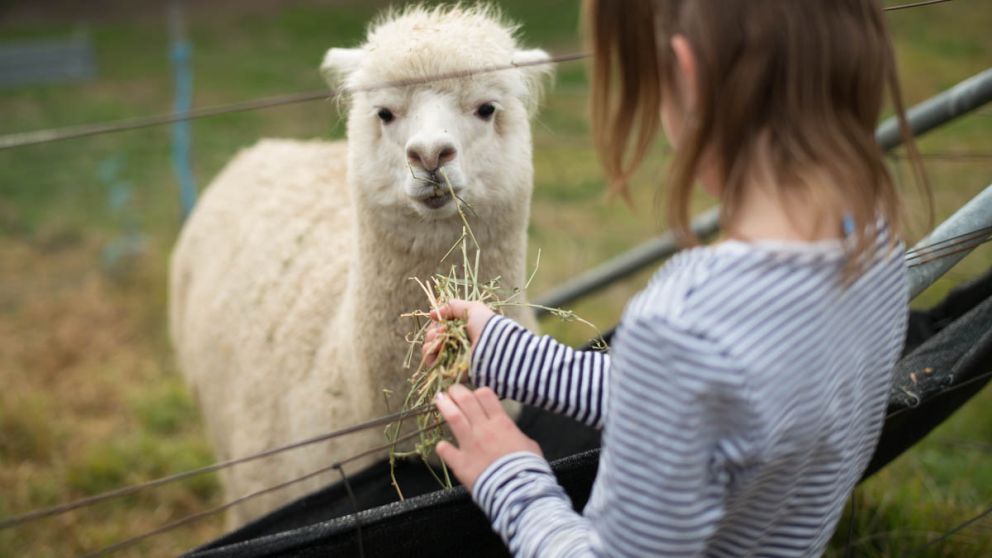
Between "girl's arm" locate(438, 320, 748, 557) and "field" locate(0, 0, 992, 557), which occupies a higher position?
"girl's arm" locate(438, 320, 748, 557)

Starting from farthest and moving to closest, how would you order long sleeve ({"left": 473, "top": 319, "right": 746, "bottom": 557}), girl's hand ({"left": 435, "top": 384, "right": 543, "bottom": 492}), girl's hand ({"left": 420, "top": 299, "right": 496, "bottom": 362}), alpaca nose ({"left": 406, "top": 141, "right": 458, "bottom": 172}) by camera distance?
alpaca nose ({"left": 406, "top": 141, "right": 458, "bottom": 172}), girl's hand ({"left": 420, "top": 299, "right": 496, "bottom": 362}), girl's hand ({"left": 435, "top": 384, "right": 543, "bottom": 492}), long sleeve ({"left": 473, "top": 319, "right": 746, "bottom": 557})

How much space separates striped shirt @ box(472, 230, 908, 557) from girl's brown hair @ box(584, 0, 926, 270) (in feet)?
0.22

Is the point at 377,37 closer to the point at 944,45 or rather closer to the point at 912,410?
the point at 912,410

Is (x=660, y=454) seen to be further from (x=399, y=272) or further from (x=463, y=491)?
(x=399, y=272)

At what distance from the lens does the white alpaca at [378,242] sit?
202 centimetres

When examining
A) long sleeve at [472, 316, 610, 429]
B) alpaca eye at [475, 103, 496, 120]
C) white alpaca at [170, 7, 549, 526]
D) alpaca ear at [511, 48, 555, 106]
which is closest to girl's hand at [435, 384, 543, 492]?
long sleeve at [472, 316, 610, 429]

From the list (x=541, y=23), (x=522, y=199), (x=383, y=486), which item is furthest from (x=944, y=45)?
(x=383, y=486)

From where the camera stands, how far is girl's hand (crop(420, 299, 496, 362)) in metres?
1.20

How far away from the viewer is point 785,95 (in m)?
0.89

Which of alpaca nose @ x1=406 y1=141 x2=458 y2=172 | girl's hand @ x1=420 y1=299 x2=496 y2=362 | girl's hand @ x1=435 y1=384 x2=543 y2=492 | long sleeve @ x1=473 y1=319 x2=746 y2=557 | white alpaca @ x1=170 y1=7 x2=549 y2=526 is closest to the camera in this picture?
long sleeve @ x1=473 y1=319 x2=746 y2=557

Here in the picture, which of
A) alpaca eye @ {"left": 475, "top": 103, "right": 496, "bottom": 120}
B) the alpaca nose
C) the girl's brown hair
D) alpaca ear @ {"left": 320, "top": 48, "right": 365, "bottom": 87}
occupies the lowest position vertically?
the alpaca nose

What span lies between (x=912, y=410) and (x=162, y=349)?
4016 mm

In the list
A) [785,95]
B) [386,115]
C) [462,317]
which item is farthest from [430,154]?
[785,95]

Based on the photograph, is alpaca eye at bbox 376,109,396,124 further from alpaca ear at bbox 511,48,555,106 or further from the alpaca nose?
alpaca ear at bbox 511,48,555,106
